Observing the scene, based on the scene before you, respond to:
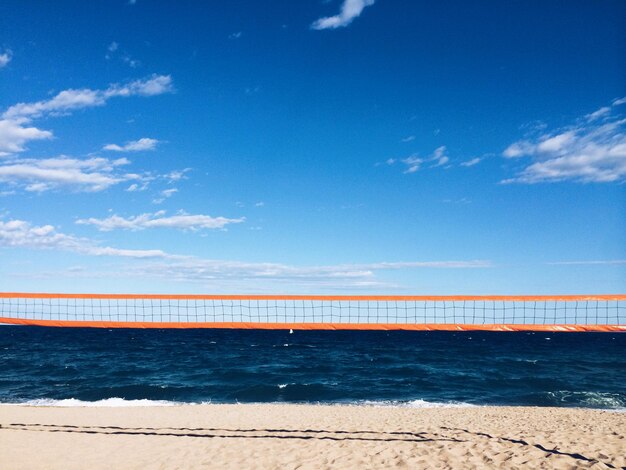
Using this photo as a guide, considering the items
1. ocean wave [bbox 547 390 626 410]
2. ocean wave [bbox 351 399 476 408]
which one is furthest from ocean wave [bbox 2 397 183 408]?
ocean wave [bbox 547 390 626 410]

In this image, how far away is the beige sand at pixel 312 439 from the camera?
6492mm

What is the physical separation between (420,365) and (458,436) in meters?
14.2

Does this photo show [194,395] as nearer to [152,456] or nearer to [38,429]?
[38,429]

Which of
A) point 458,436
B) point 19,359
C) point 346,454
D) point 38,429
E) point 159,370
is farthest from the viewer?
point 19,359

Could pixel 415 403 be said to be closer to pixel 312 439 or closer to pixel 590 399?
pixel 590 399

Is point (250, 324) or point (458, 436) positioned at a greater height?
point (250, 324)

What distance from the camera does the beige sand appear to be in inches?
256

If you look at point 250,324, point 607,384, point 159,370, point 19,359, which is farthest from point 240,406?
point 19,359

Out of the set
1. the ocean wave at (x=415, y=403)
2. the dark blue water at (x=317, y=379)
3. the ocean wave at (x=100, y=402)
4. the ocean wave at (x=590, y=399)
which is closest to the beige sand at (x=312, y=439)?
the ocean wave at (x=415, y=403)

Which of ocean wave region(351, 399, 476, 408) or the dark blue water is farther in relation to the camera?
the dark blue water

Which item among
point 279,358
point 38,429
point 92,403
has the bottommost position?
point 279,358

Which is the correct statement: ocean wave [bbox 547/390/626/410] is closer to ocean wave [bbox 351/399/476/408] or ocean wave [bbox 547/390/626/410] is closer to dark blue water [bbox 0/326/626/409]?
dark blue water [bbox 0/326/626/409]

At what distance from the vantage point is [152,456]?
282 inches

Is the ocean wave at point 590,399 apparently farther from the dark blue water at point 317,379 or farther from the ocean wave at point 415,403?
the ocean wave at point 415,403
